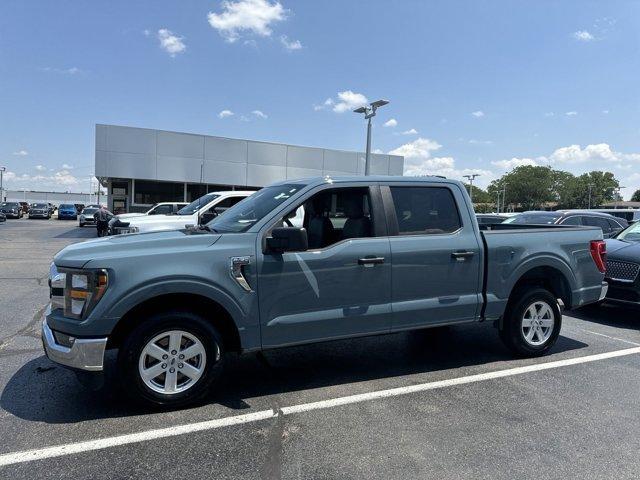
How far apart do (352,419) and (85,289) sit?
2.28 meters

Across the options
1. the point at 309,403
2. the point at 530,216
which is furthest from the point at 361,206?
the point at 530,216

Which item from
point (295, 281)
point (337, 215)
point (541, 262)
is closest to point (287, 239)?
point (295, 281)

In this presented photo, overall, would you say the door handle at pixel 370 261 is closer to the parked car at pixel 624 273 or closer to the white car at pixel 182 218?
the parked car at pixel 624 273

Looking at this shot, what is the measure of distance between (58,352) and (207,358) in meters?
1.11

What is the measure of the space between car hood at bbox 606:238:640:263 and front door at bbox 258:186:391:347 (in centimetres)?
477

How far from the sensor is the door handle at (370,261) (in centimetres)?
427

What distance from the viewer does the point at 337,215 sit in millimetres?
4551

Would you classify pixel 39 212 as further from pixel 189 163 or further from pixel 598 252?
pixel 598 252

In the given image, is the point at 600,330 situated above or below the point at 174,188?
below

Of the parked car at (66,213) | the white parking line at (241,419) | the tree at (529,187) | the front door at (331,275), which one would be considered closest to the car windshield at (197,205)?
the front door at (331,275)

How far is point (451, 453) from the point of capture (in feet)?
10.6

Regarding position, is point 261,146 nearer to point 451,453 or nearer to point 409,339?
point 409,339

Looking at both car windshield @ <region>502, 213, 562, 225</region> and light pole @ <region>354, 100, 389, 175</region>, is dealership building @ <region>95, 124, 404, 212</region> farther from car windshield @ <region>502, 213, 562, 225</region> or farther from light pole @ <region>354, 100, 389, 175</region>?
car windshield @ <region>502, 213, 562, 225</region>

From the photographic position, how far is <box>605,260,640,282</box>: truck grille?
6942 millimetres
